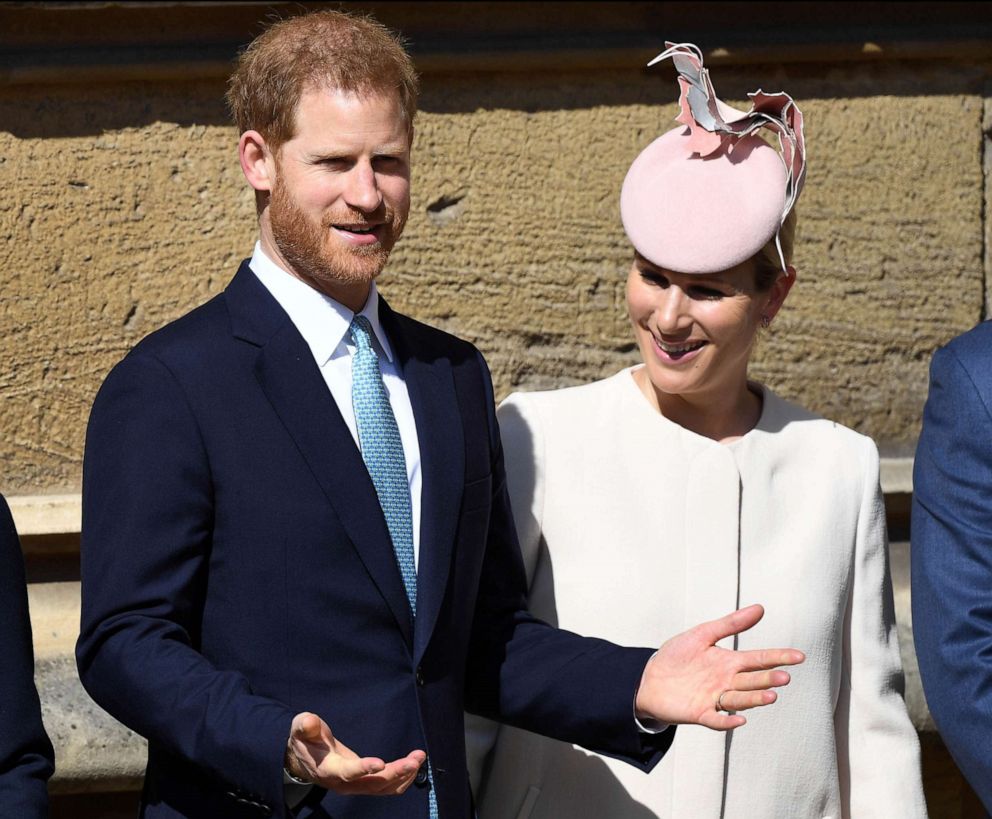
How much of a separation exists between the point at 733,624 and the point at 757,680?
0.28 ft

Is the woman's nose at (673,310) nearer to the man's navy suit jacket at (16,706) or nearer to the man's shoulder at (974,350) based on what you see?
the man's shoulder at (974,350)

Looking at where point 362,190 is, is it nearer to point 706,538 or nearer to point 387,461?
point 387,461

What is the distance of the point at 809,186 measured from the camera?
3.77 m

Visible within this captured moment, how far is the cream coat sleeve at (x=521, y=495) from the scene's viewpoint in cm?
277

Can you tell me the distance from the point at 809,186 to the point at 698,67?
1012mm

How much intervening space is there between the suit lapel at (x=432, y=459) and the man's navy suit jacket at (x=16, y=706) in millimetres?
509

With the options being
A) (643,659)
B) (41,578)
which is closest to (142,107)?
(41,578)

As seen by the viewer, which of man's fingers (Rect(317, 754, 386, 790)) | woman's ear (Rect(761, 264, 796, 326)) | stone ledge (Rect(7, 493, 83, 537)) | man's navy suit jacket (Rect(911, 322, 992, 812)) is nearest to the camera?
man's fingers (Rect(317, 754, 386, 790))

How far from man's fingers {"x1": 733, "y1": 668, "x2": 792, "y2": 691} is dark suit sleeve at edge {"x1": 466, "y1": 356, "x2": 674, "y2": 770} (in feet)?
0.62

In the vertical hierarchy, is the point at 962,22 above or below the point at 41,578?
above

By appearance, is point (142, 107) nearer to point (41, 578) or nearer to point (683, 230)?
point (41, 578)

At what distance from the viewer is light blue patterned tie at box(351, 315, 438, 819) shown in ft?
7.70

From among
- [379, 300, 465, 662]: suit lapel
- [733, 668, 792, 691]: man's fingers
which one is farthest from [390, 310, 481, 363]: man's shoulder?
[733, 668, 792, 691]: man's fingers

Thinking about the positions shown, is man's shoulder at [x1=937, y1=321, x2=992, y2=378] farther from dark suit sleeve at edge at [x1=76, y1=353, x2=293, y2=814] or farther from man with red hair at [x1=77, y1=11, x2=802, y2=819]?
dark suit sleeve at edge at [x1=76, y1=353, x2=293, y2=814]
